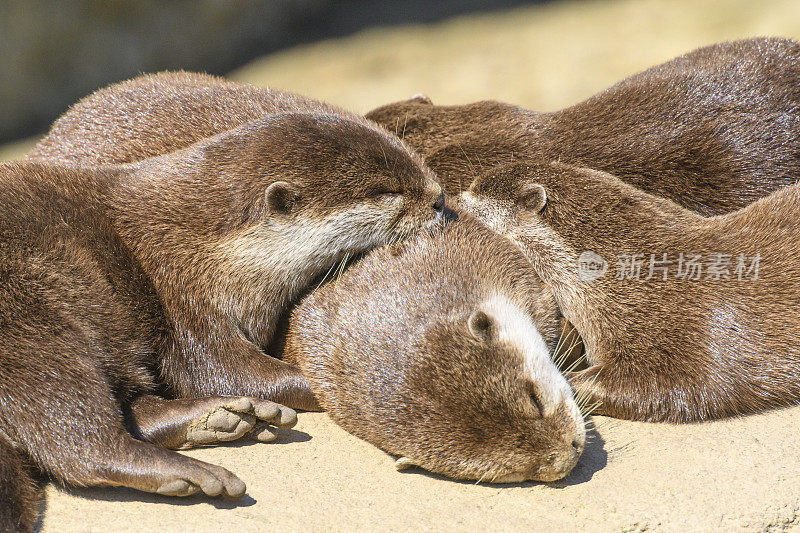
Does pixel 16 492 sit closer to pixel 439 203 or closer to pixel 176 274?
pixel 176 274

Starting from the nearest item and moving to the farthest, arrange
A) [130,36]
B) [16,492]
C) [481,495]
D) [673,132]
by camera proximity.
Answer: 1. [16,492]
2. [481,495]
3. [673,132]
4. [130,36]

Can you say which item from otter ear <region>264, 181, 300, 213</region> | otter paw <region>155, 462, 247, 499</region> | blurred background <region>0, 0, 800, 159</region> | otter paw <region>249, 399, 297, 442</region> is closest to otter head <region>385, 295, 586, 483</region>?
otter paw <region>249, 399, 297, 442</region>

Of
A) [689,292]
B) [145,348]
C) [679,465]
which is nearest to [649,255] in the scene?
[689,292]

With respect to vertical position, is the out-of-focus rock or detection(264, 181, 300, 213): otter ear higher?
the out-of-focus rock

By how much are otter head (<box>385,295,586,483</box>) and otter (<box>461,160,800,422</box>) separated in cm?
44

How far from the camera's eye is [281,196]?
10.7ft

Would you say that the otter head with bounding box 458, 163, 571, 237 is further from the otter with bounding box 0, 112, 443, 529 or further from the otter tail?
the otter tail

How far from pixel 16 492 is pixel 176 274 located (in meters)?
0.99

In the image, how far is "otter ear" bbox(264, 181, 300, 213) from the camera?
3246 millimetres

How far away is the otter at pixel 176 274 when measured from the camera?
2.77 m

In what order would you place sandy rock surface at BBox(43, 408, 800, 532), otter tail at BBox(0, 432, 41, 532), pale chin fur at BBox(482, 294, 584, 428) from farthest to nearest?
pale chin fur at BBox(482, 294, 584, 428) → sandy rock surface at BBox(43, 408, 800, 532) → otter tail at BBox(0, 432, 41, 532)

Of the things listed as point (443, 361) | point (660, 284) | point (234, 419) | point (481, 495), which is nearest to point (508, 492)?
point (481, 495)

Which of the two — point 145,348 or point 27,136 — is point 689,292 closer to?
point 145,348

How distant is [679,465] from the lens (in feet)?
9.67
